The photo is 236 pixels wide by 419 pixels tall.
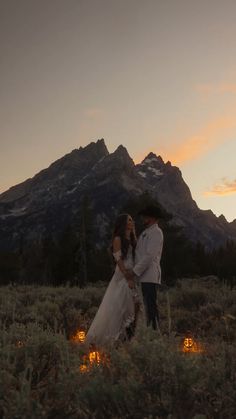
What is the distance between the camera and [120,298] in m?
9.00

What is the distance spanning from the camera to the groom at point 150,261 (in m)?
8.65

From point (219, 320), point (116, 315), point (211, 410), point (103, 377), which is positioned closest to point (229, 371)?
point (211, 410)

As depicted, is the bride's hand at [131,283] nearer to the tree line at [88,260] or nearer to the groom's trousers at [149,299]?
the groom's trousers at [149,299]

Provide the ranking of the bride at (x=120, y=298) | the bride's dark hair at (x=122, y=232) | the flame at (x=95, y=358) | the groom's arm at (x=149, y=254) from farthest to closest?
1. the bride's dark hair at (x=122, y=232)
2. the bride at (x=120, y=298)
3. the groom's arm at (x=149, y=254)
4. the flame at (x=95, y=358)

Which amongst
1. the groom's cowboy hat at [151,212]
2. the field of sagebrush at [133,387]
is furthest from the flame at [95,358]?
the groom's cowboy hat at [151,212]

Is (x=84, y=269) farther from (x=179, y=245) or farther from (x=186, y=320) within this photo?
(x=186, y=320)

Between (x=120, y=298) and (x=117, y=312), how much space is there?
0.81ft

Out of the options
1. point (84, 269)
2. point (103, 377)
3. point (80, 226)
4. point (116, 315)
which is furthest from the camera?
point (80, 226)

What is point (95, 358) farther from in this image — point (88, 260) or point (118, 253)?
point (88, 260)

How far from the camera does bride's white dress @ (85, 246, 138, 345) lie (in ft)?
29.0

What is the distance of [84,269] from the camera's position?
168 ft

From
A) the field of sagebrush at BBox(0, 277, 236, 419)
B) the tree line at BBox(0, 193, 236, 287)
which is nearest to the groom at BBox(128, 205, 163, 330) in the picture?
the field of sagebrush at BBox(0, 277, 236, 419)

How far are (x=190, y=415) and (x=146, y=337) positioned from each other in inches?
29.1

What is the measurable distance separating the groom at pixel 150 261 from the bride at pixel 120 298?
26 cm
